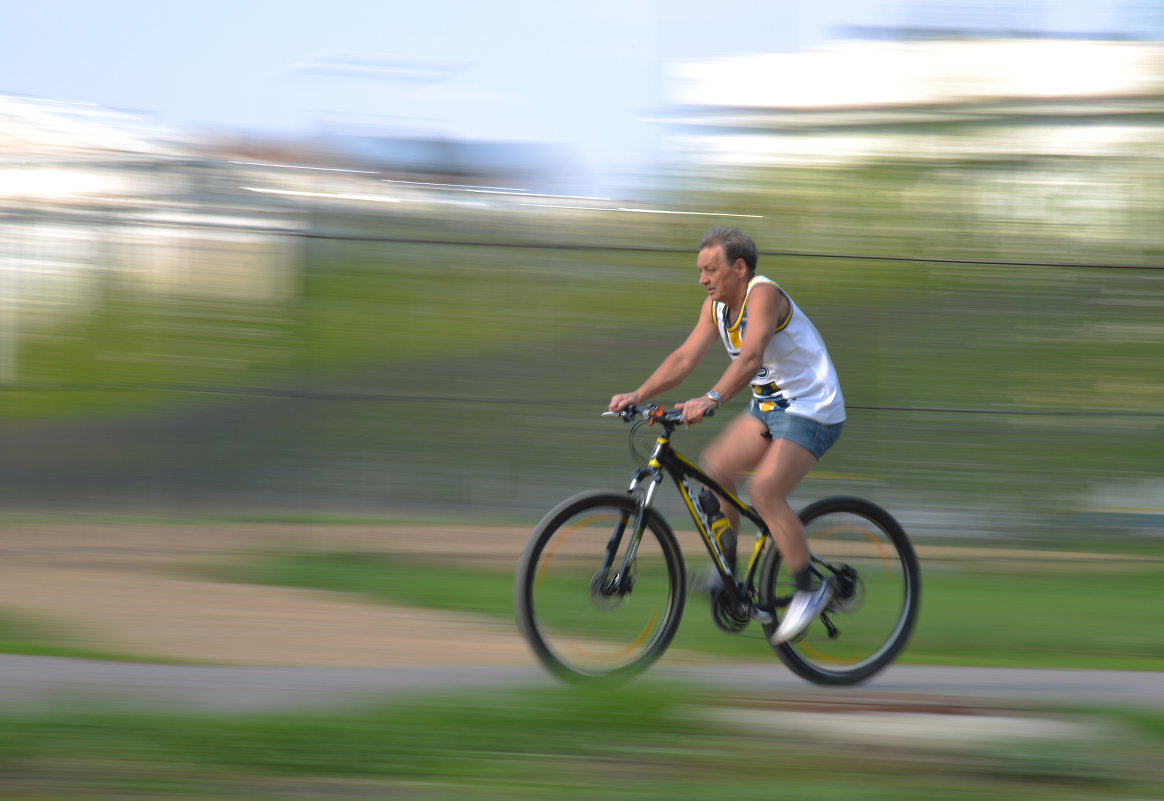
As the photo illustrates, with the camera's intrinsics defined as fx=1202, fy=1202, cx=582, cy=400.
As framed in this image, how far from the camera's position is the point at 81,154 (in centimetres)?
813

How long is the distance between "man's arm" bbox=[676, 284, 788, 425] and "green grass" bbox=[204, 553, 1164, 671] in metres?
0.79

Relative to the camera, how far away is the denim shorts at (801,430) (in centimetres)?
453


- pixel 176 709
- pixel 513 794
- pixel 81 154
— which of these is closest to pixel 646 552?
pixel 513 794

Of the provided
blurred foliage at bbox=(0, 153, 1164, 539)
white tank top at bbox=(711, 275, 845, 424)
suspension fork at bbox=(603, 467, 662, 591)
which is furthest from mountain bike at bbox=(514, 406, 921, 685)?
blurred foliage at bbox=(0, 153, 1164, 539)

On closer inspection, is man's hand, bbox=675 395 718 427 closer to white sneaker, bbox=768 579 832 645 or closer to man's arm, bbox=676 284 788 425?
man's arm, bbox=676 284 788 425

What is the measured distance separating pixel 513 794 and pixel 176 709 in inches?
52.2

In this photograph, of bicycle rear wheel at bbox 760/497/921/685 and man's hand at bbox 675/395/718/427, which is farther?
bicycle rear wheel at bbox 760/497/921/685

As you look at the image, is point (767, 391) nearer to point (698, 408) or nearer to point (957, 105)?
point (698, 408)

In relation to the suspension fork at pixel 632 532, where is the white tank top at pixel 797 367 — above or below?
above

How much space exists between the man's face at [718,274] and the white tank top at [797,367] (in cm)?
8

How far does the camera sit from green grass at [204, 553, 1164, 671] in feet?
18.3

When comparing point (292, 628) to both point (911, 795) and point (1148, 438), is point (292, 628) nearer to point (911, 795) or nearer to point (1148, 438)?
point (911, 795)

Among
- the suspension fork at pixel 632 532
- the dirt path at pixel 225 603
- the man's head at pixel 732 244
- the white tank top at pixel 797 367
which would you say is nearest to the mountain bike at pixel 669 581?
the suspension fork at pixel 632 532

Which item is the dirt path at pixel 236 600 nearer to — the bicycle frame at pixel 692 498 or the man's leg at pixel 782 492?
the bicycle frame at pixel 692 498
